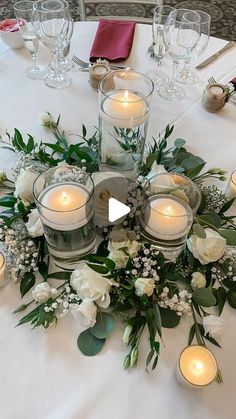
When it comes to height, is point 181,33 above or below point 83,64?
above

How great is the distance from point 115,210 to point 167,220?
9cm

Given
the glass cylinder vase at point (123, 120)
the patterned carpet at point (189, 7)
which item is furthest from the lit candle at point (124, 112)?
the patterned carpet at point (189, 7)

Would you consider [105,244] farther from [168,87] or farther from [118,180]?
[168,87]

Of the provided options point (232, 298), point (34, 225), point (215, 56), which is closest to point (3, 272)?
point (34, 225)

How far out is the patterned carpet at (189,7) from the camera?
2.62 m

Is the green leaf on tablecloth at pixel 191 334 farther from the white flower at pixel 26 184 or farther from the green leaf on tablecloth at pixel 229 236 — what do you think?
the white flower at pixel 26 184

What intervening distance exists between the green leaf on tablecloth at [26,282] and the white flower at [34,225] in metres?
0.08

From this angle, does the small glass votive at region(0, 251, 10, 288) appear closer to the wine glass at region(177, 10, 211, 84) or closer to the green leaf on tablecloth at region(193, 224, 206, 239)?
the green leaf on tablecloth at region(193, 224, 206, 239)

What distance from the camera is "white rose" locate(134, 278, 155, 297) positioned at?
2.11 ft

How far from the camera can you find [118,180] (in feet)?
2.34

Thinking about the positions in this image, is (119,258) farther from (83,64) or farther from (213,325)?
(83,64)

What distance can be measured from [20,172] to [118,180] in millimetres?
228

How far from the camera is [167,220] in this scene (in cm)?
69

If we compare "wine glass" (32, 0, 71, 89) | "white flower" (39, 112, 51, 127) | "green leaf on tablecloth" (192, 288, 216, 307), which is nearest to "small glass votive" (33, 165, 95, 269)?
"green leaf on tablecloth" (192, 288, 216, 307)
